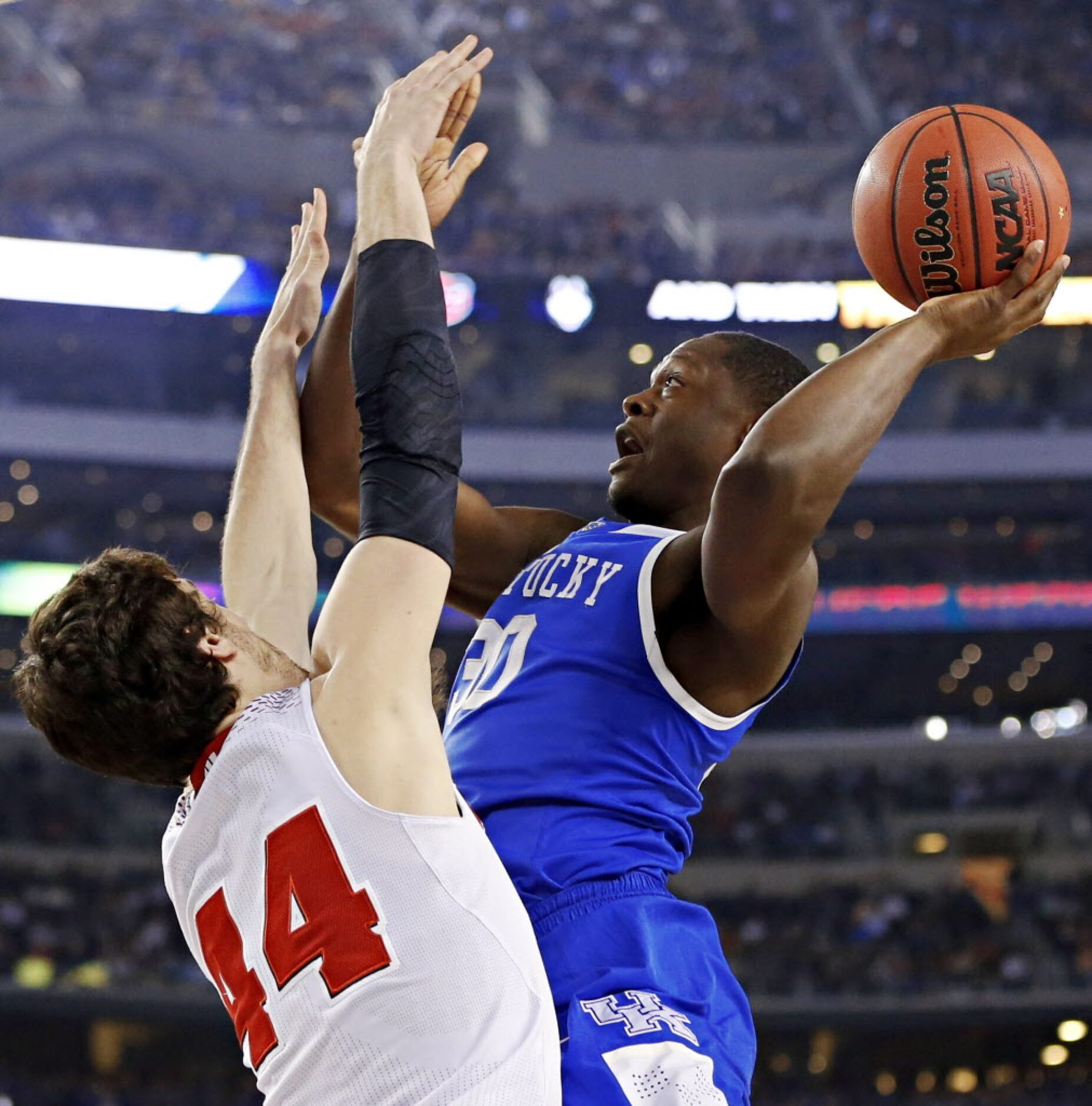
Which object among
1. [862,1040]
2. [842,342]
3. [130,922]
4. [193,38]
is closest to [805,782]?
[862,1040]

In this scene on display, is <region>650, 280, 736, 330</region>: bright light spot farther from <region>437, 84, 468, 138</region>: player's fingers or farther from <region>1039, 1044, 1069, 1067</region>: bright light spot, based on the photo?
<region>437, 84, 468, 138</region>: player's fingers

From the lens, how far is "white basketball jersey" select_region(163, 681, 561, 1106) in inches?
79.7

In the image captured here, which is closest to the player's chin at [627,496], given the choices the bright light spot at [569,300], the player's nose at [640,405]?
the player's nose at [640,405]

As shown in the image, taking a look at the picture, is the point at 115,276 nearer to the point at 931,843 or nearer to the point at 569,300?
the point at 569,300

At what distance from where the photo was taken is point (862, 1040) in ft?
63.5

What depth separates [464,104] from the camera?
2740mm

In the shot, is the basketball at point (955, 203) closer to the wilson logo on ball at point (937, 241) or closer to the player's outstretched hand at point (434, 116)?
the wilson logo on ball at point (937, 241)

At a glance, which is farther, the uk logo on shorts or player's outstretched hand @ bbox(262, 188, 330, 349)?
player's outstretched hand @ bbox(262, 188, 330, 349)

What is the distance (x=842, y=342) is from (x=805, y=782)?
7.13m

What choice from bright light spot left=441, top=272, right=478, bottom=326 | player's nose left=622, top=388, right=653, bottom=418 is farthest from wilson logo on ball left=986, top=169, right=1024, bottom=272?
bright light spot left=441, top=272, right=478, bottom=326

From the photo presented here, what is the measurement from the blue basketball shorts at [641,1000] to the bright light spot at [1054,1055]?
18.8 metres

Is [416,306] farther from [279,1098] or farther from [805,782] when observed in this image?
[805,782]

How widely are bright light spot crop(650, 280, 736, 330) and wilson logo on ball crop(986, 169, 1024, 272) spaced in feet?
68.2

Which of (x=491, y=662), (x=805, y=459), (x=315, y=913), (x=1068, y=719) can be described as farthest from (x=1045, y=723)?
(x=315, y=913)
